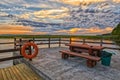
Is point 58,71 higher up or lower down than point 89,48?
lower down

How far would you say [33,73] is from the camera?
6.57 meters

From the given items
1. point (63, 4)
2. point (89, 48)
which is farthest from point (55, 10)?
point (89, 48)

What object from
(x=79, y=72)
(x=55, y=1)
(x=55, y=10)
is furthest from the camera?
(x=55, y=10)

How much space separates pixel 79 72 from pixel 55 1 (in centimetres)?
1556

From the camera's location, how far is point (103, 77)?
5.45m

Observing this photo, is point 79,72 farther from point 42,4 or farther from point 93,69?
point 42,4

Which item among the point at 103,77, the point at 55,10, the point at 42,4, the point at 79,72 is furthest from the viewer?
the point at 55,10

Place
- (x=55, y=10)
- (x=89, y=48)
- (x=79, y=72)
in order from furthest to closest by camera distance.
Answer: (x=55, y=10), (x=89, y=48), (x=79, y=72)

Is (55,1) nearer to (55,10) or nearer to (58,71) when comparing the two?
(55,10)

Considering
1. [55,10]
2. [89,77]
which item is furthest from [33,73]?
[55,10]

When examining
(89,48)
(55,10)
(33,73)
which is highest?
(55,10)

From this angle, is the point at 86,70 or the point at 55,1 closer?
the point at 86,70

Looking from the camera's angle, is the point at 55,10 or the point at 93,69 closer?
the point at 93,69

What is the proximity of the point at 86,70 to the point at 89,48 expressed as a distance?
1.60 m
